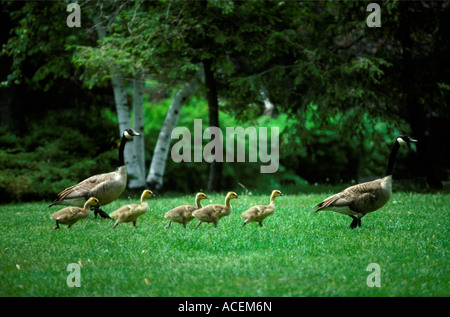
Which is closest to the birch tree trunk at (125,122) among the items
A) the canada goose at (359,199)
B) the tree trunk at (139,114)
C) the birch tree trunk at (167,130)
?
the tree trunk at (139,114)

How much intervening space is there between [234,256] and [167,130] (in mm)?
11573

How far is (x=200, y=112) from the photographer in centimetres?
2242

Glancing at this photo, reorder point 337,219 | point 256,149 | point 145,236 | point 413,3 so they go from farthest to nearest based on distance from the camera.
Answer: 1. point 256,149
2. point 413,3
3. point 337,219
4. point 145,236

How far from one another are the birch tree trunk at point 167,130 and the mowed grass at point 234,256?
8.10 metres

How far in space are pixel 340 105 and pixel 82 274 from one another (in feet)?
34.2

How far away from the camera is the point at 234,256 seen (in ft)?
23.1

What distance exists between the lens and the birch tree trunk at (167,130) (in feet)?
59.4

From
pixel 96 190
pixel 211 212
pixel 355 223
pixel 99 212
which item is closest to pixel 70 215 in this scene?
pixel 96 190

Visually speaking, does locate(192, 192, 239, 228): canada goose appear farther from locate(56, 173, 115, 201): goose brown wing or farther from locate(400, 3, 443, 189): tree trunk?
locate(400, 3, 443, 189): tree trunk

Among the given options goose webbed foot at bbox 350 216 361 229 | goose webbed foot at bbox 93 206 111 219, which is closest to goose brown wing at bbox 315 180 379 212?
goose webbed foot at bbox 350 216 361 229

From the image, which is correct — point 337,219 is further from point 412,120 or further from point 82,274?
point 412,120

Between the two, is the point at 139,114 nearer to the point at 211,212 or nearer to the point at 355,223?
the point at 211,212
